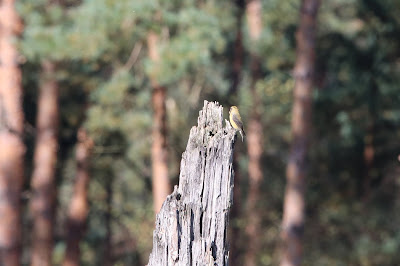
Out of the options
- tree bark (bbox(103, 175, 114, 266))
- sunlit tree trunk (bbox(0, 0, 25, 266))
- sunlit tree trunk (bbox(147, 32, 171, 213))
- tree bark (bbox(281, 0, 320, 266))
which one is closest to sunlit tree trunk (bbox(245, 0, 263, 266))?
sunlit tree trunk (bbox(147, 32, 171, 213))

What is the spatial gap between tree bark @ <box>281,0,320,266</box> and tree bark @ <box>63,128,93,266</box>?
6.53 m

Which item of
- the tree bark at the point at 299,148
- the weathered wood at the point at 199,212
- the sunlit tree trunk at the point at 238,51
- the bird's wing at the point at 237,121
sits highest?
the sunlit tree trunk at the point at 238,51

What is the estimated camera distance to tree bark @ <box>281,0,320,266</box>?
1093 cm

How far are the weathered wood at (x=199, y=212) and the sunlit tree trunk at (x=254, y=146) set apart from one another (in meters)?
10.9

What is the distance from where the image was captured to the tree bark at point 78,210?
16344 millimetres

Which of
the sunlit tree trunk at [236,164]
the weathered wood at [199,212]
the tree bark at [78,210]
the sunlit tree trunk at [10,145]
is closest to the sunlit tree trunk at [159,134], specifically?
the sunlit tree trunk at [236,164]

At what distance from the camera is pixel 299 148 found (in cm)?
1099

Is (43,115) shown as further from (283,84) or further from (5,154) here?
(283,84)

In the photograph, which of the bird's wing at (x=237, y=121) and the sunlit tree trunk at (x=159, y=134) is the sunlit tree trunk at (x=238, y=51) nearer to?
the sunlit tree trunk at (x=159, y=134)

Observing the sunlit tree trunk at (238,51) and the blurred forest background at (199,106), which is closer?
the blurred forest background at (199,106)

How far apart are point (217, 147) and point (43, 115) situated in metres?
11.2

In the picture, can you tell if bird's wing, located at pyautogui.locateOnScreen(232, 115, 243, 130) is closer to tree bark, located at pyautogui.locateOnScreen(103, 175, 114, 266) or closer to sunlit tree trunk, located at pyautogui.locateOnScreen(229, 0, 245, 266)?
sunlit tree trunk, located at pyautogui.locateOnScreen(229, 0, 245, 266)

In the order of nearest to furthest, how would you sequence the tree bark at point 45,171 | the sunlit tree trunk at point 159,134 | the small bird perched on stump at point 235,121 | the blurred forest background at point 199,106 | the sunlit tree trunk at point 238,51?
the small bird perched on stump at point 235,121
the blurred forest background at point 199,106
the sunlit tree trunk at point 159,134
the tree bark at point 45,171
the sunlit tree trunk at point 238,51

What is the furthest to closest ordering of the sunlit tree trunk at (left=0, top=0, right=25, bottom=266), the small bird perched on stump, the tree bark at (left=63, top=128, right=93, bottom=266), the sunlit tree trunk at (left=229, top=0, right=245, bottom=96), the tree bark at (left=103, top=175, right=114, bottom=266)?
the tree bark at (left=103, top=175, right=114, bottom=266) → the sunlit tree trunk at (left=229, top=0, right=245, bottom=96) → the tree bark at (left=63, top=128, right=93, bottom=266) → the sunlit tree trunk at (left=0, top=0, right=25, bottom=266) → the small bird perched on stump
